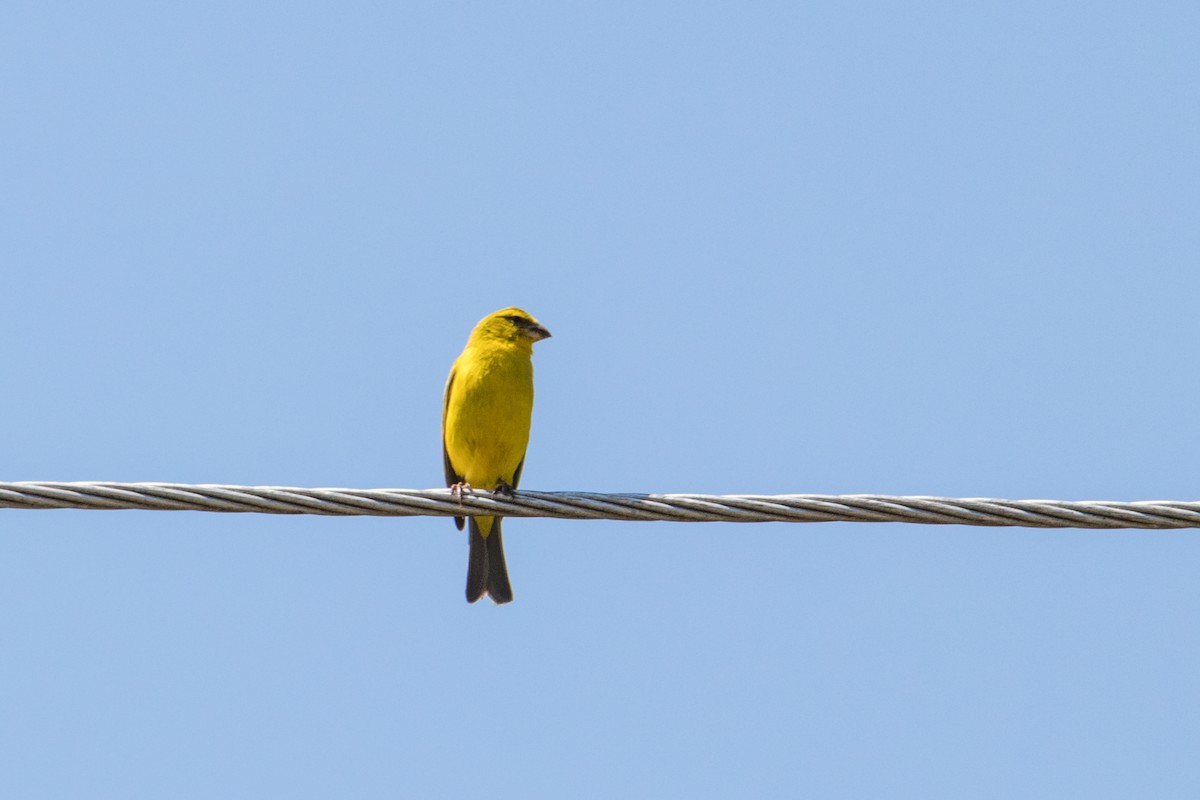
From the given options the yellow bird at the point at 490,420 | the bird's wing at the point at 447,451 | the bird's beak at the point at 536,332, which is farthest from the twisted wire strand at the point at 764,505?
the bird's beak at the point at 536,332

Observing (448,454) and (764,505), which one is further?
(448,454)

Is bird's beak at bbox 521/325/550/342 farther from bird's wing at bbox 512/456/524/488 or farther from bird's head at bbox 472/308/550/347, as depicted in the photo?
bird's wing at bbox 512/456/524/488

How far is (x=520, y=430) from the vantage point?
8.05 meters

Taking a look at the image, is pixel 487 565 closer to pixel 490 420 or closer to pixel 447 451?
pixel 447 451

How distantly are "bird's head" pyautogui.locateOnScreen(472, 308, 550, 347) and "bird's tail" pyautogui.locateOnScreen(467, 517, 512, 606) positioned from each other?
0.94 meters

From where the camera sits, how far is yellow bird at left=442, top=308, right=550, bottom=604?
8.01 m

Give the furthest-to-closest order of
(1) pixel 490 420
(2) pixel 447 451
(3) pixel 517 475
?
(3) pixel 517 475
(2) pixel 447 451
(1) pixel 490 420

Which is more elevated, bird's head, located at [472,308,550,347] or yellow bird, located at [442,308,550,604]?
bird's head, located at [472,308,550,347]

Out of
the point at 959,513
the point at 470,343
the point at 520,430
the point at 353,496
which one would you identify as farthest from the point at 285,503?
the point at 470,343

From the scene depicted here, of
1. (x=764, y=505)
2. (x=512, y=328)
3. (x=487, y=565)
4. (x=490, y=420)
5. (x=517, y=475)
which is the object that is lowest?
(x=487, y=565)

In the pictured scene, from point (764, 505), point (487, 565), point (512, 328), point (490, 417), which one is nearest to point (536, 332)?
point (512, 328)

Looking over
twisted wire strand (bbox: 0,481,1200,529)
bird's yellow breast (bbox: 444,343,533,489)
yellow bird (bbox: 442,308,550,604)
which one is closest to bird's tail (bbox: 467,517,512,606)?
yellow bird (bbox: 442,308,550,604)

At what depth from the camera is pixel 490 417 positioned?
7.98 metres

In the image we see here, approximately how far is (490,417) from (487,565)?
930 millimetres
